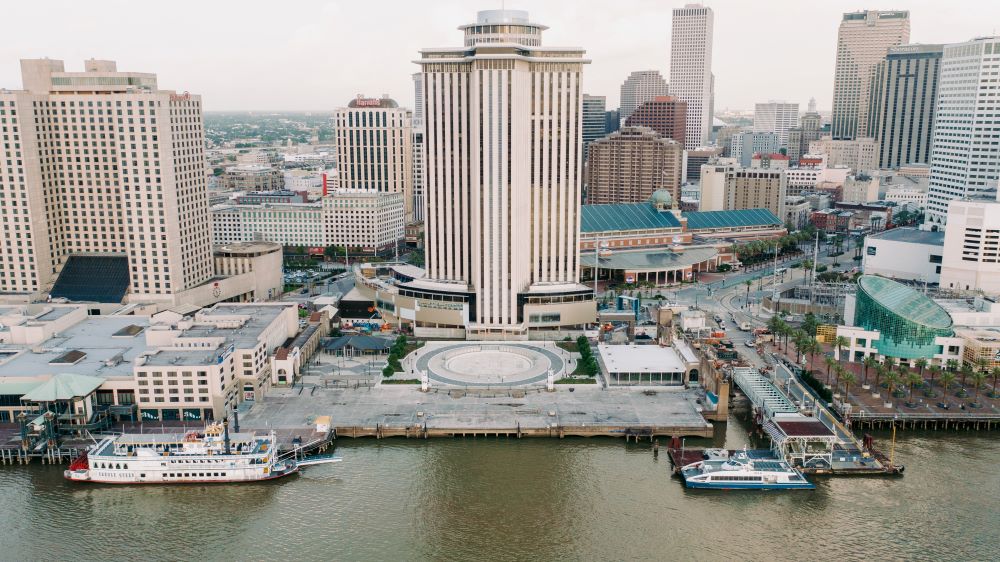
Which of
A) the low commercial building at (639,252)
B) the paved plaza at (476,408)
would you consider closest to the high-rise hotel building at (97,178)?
the paved plaza at (476,408)

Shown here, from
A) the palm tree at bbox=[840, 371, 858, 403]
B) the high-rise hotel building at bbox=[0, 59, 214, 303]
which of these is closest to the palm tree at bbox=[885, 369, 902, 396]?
the palm tree at bbox=[840, 371, 858, 403]

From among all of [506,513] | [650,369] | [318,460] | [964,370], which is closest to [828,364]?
[964,370]

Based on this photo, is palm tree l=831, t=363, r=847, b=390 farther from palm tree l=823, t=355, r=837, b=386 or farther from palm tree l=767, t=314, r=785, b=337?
palm tree l=767, t=314, r=785, b=337

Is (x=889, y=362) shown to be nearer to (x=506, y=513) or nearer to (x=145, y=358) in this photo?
(x=506, y=513)

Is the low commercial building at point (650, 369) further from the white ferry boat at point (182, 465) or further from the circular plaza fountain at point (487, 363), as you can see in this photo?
the white ferry boat at point (182, 465)

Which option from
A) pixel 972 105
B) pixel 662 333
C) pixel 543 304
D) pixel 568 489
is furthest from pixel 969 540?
pixel 972 105
